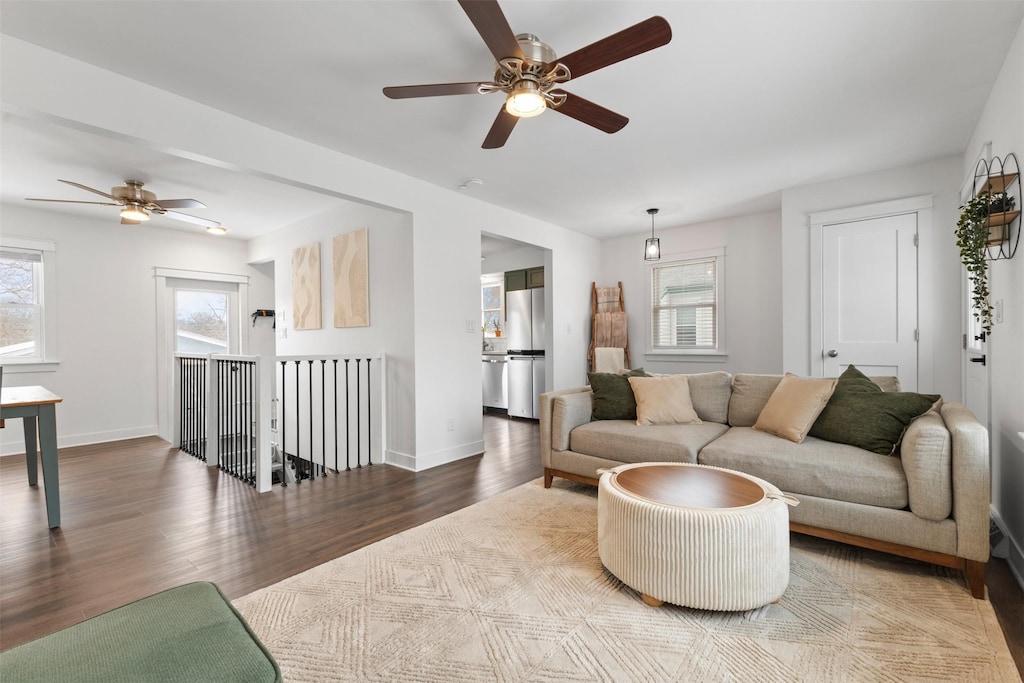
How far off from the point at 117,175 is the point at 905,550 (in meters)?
6.03

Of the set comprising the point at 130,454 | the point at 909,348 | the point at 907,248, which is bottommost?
the point at 130,454

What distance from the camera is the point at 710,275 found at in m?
5.59

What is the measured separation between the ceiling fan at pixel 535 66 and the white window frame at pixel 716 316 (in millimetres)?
3570

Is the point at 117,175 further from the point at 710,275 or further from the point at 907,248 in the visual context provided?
the point at 907,248

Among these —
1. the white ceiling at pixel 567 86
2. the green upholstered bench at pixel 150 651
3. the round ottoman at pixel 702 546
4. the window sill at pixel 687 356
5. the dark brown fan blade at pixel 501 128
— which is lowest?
the round ottoman at pixel 702 546

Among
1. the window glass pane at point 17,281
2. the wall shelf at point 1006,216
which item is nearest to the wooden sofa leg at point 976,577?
the wall shelf at point 1006,216

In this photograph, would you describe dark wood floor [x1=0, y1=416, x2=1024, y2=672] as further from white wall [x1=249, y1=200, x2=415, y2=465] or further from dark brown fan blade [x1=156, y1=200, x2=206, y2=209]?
dark brown fan blade [x1=156, y1=200, x2=206, y2=209]

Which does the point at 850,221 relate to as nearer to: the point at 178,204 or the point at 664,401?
the point at 664,401

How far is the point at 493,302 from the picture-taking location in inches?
288

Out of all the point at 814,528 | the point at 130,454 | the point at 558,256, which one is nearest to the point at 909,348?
the point at 814,528

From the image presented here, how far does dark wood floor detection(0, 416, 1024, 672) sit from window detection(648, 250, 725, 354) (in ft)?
8.83

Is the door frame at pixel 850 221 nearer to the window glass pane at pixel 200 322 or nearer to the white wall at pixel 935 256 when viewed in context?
the white wall at pixel 935 256

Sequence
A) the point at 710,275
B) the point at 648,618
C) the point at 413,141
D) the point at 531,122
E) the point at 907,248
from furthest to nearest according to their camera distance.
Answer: the point at 710,275 < the point at 907,248 < the point at 413,141 < the point at 531,122 < the point at 648,618

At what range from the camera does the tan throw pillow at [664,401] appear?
3.27 metres
